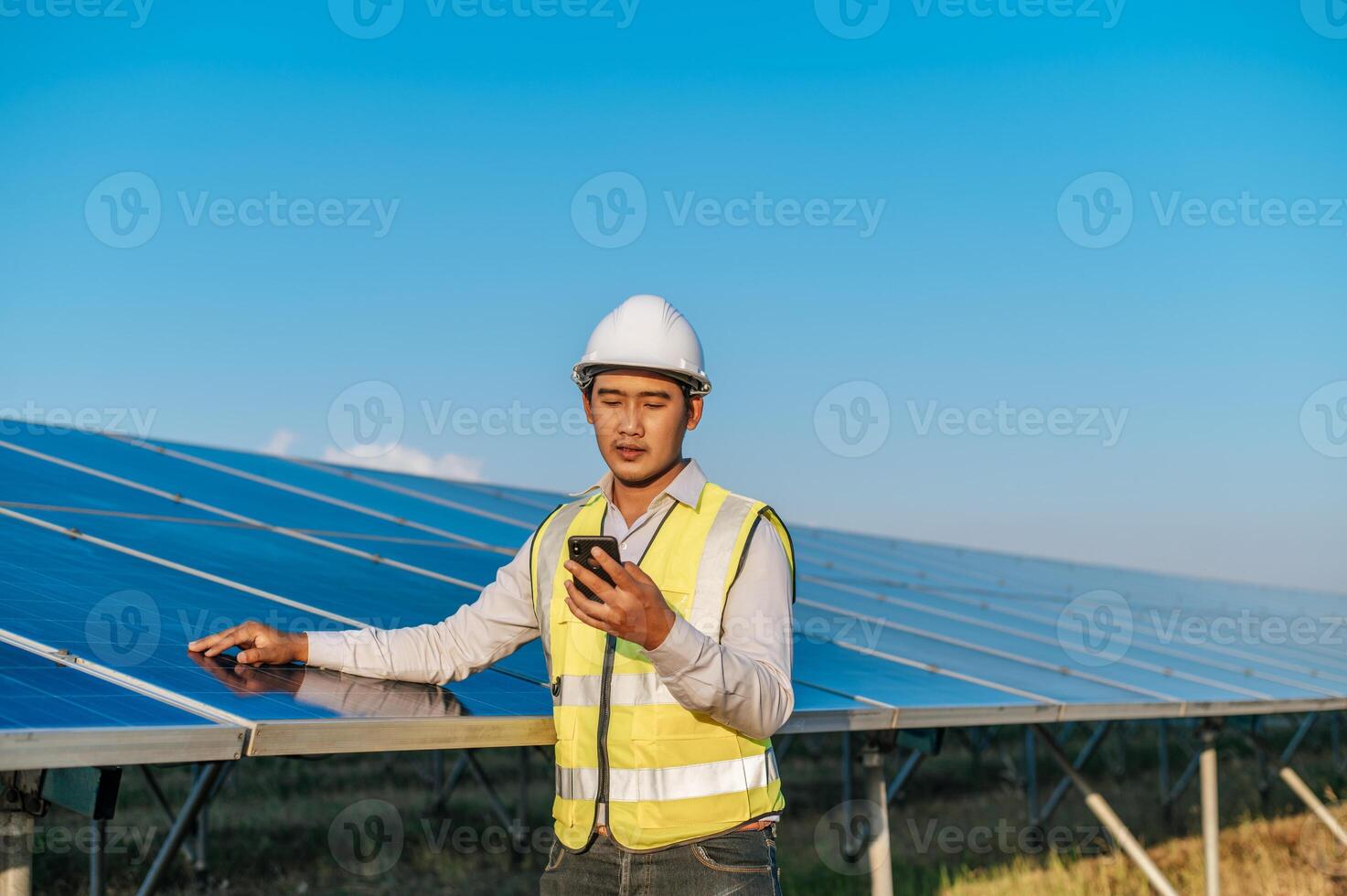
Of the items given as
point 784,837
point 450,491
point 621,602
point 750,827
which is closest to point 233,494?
point 450,491

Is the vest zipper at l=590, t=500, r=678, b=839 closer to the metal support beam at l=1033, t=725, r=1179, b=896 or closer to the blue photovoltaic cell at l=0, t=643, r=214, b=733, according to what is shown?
the blue photovoltaic cell at l=0, t=643, r=214, b=733

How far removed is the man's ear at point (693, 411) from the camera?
178 inches

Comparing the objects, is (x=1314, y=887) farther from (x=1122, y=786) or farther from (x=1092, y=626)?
(x=1122, y=786)

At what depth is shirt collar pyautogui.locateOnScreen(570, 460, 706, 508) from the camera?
4.30m

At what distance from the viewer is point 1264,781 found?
20.8m

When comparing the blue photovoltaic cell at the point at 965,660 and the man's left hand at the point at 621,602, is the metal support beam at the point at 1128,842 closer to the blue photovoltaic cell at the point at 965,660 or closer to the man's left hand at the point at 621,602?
the blue photovoltaic cell at the point at 965,660

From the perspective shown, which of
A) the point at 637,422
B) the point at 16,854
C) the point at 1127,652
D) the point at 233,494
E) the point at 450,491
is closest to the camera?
the point at 16,854

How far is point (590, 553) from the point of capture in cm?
332

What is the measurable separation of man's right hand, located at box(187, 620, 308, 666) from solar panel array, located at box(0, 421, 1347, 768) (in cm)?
7

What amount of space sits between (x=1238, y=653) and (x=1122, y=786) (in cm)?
950

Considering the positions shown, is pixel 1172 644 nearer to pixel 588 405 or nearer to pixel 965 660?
pixel 965 660

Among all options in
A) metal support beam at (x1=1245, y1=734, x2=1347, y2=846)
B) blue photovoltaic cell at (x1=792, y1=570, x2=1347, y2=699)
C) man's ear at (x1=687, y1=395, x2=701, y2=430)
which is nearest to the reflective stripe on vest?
man's ear at (x1=687, y1=395, x2=701, y2=430)

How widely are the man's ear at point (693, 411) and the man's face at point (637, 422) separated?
0.49ft

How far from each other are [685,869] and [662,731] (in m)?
0.44
